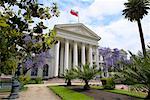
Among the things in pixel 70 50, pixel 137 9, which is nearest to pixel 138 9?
pixel 137 9

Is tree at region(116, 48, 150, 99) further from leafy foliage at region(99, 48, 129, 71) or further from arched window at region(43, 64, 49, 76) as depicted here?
leafy foliage at region(99, 48, 129, 71)

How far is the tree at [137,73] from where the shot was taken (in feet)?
44.4

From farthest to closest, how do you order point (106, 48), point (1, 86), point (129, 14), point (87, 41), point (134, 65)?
1. point (106, 48)
2. point (87, 41)
3. point (129, 14)
4. point (1, 86)
5. point (134, 65)

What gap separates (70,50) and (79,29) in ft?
27.8

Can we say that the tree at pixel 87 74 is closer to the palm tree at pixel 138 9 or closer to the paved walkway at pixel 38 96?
the paved walkway at pixel 38 96

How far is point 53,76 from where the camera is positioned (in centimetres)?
6231

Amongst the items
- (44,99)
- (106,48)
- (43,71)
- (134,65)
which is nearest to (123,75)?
(134,65)

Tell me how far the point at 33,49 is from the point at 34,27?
67 centimetres

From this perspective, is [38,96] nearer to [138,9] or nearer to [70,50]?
[138,9]

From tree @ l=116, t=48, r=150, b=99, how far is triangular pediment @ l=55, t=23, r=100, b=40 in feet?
166

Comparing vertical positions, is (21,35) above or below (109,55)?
below

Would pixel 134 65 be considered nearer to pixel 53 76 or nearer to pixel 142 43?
pixel 142 43

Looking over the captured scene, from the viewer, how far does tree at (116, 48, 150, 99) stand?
1355cm

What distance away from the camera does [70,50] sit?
75062mm
